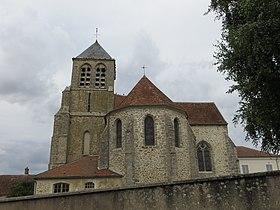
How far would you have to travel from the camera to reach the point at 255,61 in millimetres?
11289

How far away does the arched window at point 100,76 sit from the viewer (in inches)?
1246

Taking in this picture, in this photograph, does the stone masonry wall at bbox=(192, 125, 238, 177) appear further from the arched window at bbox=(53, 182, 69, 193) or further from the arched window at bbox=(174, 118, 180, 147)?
the arched window at bbox=(53, 182, 69, 193)

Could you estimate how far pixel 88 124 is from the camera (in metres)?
29.0

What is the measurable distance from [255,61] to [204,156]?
1665cm

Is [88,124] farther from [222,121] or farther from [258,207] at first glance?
[258,207]

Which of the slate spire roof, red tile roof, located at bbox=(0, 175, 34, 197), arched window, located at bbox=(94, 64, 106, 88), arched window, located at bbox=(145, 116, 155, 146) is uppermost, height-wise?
the slate spire roof

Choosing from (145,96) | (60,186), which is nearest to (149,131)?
(145,96)

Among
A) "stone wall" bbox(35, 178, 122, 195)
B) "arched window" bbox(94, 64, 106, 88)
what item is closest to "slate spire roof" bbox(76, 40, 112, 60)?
"arched window" bbox(94, 64, 106, 88)

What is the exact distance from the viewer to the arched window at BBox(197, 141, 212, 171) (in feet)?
87.0

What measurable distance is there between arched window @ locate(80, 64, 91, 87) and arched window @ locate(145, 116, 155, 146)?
10.4m

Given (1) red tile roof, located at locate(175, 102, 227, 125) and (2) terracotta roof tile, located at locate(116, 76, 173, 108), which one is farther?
(1) red tile roof, located at locate(175, 102, 227, 125)

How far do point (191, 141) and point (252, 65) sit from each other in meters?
13.6

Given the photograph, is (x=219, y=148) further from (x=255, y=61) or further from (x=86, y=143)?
(x=255, y=61)

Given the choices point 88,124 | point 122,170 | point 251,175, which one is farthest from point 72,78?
point 251,175
